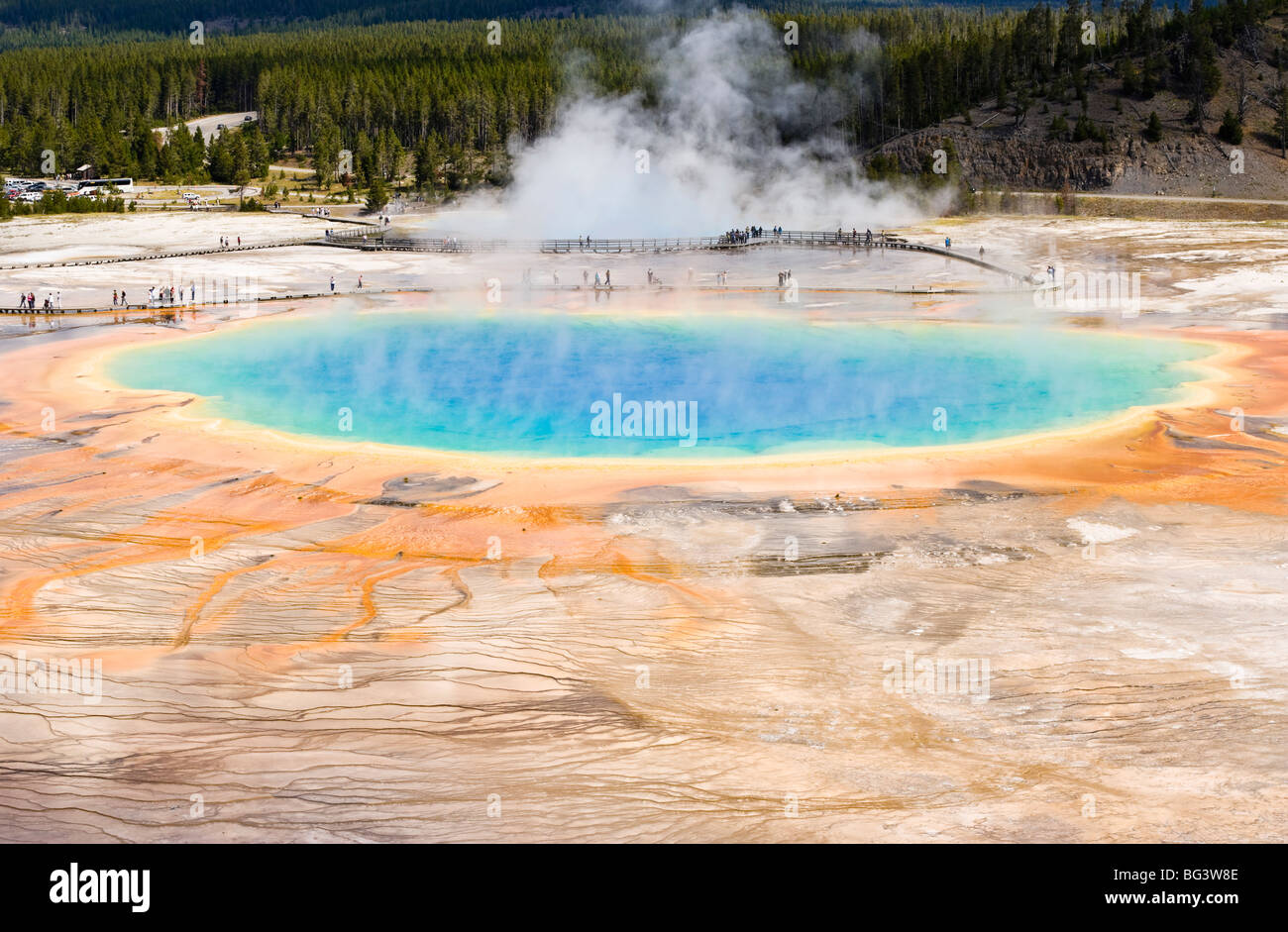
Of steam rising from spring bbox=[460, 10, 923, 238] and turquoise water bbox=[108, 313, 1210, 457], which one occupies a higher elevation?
steam rising from spring bbox=[460, 10, 923, 238]

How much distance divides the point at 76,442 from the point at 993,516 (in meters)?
14.4

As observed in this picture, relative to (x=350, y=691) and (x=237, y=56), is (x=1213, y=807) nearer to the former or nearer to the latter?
(x=350, y=691)

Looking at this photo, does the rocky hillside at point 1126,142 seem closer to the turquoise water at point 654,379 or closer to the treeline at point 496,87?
the treeline at point 496,87

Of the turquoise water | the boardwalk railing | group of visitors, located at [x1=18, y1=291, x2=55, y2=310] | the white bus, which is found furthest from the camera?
the white bus

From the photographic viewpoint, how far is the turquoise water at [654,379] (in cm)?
2164

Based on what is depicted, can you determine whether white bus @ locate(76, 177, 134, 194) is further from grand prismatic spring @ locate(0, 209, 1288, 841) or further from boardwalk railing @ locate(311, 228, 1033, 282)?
grand prismatic spring @ locate(0, 209, 1288, 841)

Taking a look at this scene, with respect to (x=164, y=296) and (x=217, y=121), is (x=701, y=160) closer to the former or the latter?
(x=164, y=296)

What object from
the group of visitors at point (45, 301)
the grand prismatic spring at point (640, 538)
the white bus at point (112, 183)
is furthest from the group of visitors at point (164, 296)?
the white bus at point (112, 183)

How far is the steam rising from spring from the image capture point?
5631cm

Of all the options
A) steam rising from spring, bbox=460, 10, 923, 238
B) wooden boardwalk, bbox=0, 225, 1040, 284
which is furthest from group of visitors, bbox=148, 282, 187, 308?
steam rising from spring, bbox=460, 10, 923, 238

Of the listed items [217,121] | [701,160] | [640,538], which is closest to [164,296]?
[640,538]

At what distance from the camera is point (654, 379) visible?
85.3ft

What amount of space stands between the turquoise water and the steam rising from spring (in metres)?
21.4

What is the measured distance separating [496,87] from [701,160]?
1042 inches
